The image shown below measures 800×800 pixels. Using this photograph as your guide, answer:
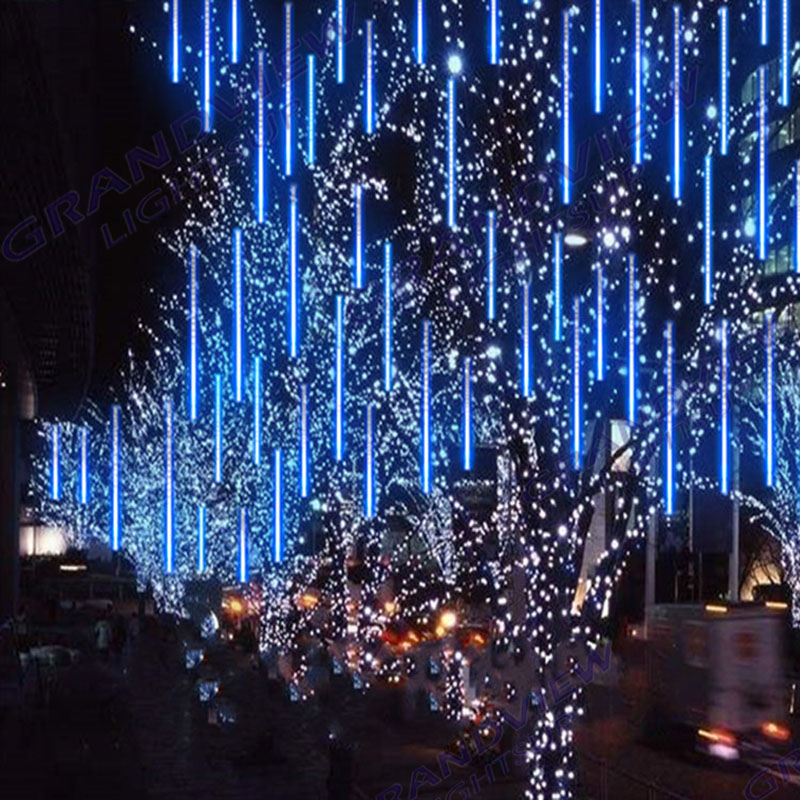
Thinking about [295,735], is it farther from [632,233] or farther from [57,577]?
[57,577]

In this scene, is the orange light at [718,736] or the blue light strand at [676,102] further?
the orange light at [718,736]

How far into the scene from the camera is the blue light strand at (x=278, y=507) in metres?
28.0

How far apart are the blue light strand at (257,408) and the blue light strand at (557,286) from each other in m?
18.7

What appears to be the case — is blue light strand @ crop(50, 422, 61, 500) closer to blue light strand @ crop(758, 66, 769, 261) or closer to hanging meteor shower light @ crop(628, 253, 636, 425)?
blue light strand @ crop(758, 66, 769, 261)

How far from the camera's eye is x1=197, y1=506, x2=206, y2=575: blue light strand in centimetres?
3788

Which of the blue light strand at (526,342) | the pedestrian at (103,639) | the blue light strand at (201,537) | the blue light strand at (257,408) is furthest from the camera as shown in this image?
the blue light strand at (201,537)

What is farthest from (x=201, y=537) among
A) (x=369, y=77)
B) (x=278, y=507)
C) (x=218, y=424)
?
(x=369, y=77)

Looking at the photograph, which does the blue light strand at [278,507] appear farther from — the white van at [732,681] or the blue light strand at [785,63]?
the blue light strand at [785,63]

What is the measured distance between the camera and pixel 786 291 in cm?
1237

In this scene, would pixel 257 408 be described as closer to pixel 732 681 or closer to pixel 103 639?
pixel 103 639

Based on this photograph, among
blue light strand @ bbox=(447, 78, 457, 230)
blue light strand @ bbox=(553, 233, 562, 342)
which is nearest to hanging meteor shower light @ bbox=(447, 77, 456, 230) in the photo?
blue light strand @ bbox=(447, 78, 457, 230)

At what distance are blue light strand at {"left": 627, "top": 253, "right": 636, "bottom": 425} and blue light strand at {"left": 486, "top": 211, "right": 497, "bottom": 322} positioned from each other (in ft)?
3.49

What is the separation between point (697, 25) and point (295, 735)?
1432cm

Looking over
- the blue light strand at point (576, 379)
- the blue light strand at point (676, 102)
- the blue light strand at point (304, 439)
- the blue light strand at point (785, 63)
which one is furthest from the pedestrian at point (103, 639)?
the blue light strand at point (676, 102)
